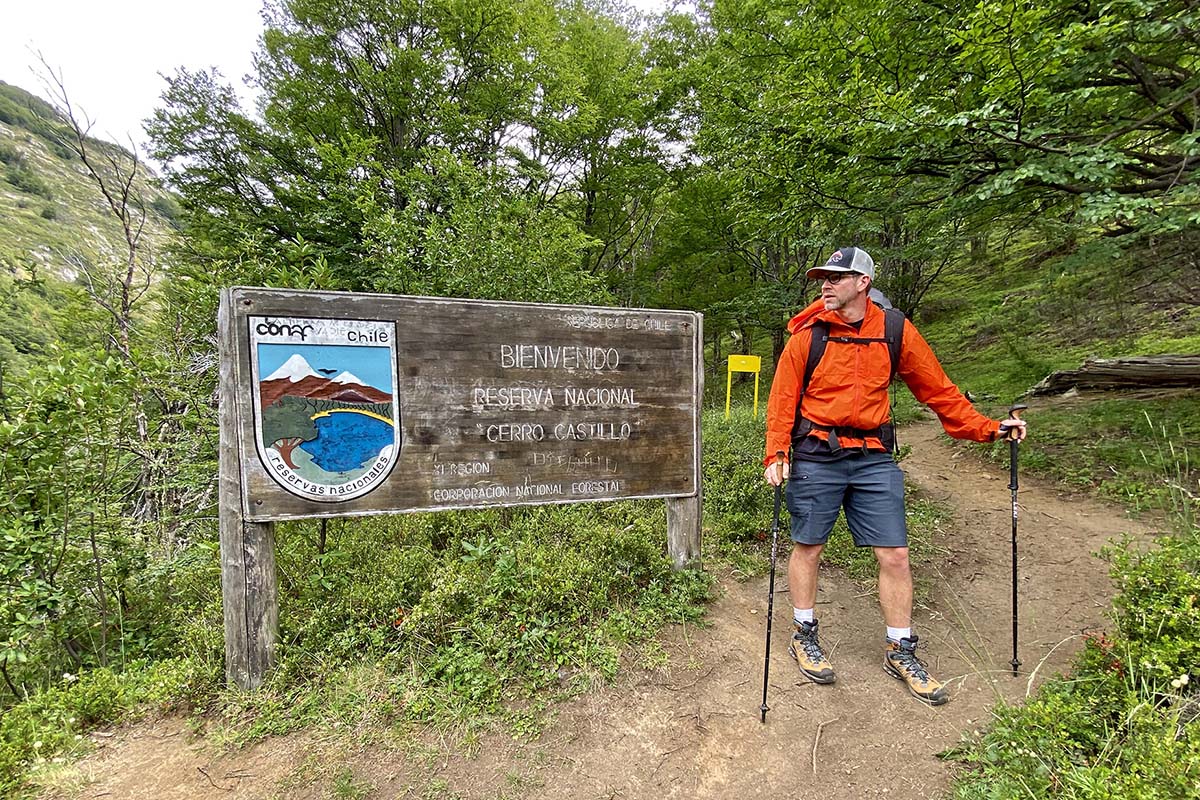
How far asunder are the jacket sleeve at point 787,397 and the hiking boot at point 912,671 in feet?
4.34

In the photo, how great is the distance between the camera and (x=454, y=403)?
3078 mm

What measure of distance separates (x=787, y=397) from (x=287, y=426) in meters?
2.91

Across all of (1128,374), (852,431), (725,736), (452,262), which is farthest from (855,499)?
(1128,374)

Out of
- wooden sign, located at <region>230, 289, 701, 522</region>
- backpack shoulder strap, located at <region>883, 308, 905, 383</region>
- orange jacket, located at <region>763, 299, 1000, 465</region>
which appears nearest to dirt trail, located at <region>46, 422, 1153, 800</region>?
wooden sign, located at <region>230, 289, 701, 522</region>

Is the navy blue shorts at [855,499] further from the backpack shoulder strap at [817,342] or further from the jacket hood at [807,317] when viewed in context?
the jacket hood at [807,317]

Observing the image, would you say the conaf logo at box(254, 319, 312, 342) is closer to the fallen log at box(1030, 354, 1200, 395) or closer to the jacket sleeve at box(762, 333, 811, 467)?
the jacket sleeve at box(762, 333, 811, 467)

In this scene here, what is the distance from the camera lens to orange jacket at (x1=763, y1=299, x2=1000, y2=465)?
2.73 meters

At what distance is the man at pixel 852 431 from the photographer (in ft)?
8.98

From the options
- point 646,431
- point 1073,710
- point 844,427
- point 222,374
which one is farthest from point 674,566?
point 222,374

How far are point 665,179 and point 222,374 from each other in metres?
13.9

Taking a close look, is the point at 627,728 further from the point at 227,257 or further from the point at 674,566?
the point at 227,257

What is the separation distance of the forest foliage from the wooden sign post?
1.91 feet

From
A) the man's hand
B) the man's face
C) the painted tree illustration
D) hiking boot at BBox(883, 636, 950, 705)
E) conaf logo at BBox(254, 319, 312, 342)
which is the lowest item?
hiking boot at BBox(883, 636, 950, 705)

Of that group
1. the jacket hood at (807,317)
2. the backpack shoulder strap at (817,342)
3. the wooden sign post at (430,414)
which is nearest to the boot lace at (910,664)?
the wooden sign post at (430,414)
